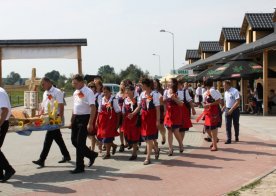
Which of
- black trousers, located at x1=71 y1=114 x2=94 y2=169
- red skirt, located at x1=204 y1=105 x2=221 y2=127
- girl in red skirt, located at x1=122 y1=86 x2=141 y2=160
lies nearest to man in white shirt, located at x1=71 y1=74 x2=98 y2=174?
black trousers, located at x1=71 y1=114 x2=94 y2=169

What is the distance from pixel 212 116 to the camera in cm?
1066

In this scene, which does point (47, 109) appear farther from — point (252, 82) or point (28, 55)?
point (252, 82)

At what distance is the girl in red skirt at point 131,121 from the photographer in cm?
962

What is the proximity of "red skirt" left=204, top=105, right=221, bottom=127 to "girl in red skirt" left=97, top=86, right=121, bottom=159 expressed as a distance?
2332mm

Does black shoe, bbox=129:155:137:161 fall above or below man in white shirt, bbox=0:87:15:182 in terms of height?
below

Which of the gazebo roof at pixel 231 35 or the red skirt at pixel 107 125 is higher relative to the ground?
the gazebo roof at pixel 231 35

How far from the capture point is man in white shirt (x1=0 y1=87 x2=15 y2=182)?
745 centimetres

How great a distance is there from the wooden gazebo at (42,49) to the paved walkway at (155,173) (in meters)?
3.88

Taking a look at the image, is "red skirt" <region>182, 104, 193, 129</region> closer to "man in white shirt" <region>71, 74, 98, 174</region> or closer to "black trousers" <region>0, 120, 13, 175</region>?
"man in white shirt" <region>71, 74, 98, 174</region>

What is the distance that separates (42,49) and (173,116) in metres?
6.09

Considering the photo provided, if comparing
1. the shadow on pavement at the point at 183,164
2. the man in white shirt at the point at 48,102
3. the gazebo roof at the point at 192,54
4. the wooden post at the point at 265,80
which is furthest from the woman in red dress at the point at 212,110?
the gazebo roof at the point at 192,54

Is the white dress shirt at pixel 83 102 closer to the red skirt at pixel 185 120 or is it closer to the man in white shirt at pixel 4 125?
the man in white shirt at pixel 4 125

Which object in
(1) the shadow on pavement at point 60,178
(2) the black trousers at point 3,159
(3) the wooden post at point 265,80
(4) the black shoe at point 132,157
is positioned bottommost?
(1) the shadow on pavement at point 60,178

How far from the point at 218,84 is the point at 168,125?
77.7 feet
